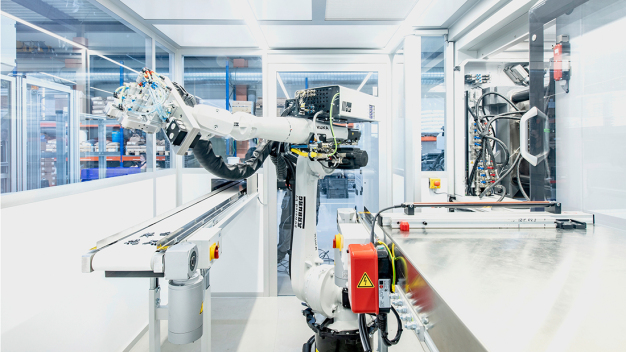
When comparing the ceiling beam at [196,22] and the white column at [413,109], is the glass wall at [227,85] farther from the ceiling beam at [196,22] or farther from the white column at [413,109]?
the white column at [413,109]

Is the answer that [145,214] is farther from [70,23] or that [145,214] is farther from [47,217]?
[70,23]

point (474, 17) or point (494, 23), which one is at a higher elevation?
point (474, 17)

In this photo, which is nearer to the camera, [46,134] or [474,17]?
[46,134]

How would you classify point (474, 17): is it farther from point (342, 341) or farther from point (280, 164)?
point (342, 341)

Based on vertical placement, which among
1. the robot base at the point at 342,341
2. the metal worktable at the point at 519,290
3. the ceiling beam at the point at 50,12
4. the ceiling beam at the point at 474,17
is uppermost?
the ceiling beam at the point at 474,17

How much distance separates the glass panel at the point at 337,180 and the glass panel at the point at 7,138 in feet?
7.33

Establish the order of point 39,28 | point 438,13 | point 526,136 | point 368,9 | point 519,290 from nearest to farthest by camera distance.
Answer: point 519,290, point 39,28, point 526,136, point 368,9, point 438,13

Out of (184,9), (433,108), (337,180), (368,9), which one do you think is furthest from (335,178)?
(184,9)

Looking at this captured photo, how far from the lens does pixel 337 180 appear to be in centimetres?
419

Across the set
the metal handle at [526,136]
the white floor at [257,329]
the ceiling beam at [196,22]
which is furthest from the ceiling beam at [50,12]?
the metal handle at [526,136]

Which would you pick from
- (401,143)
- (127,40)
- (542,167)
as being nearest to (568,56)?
(542,167)

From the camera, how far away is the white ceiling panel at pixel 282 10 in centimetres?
231

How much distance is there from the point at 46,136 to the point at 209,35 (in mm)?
1809

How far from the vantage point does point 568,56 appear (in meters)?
1.72
